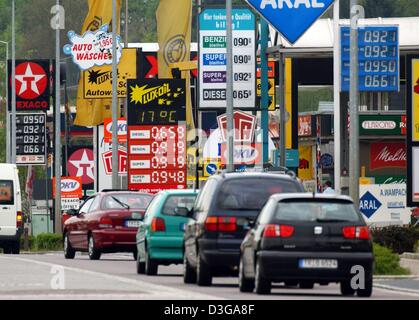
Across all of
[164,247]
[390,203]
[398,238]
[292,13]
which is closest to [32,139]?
[292,13]

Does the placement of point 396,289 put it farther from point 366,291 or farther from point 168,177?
point 168,177

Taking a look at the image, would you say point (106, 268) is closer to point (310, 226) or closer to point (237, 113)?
point (310, 226)

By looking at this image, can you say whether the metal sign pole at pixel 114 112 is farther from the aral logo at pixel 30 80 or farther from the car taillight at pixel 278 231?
the car taillight at pixel 278 231

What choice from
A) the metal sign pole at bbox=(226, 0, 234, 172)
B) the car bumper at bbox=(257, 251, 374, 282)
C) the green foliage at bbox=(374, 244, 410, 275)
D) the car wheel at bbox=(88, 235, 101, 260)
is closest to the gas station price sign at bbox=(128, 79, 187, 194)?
the metal sign pole at bbox=(226, 0, 234, 172)

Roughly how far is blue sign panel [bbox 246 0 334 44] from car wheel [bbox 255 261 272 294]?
21394mm

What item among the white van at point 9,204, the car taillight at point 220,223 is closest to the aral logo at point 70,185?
the white van at point 9,204

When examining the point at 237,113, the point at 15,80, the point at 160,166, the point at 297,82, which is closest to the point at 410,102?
the point at 237,113

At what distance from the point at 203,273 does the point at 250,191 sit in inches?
52.6

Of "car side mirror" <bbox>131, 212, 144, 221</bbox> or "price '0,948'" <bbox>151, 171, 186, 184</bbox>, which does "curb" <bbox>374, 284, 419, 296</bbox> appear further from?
"price '0,948'" <bbox>151, 171, 186, 184</bbox>

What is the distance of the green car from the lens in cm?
2966

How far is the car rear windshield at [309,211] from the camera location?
2302cm

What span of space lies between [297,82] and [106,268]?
1281 inches

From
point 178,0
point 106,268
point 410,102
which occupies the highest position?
point 178,0
